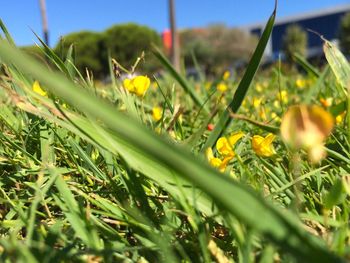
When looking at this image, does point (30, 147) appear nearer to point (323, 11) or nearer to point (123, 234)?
point (123, 234)

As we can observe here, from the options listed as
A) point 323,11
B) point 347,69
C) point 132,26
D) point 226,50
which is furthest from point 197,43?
point 347,69

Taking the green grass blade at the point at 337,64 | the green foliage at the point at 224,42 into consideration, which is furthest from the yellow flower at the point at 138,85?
the green foliage at the point at 224,42

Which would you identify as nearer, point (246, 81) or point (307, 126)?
point (307, 126)

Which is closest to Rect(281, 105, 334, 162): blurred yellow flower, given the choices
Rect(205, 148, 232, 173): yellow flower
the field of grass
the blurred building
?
the field of grass

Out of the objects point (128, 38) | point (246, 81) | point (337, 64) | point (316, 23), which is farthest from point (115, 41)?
point (246, 81)

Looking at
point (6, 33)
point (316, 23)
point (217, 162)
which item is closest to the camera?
point (217, 162)

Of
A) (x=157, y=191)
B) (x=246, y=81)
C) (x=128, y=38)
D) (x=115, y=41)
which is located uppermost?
(x=246, y=81)

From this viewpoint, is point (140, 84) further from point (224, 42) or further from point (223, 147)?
point (224, 42)
